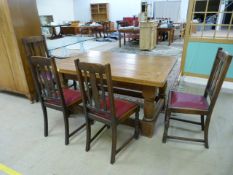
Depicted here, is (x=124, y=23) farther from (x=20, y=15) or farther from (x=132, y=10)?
(x=20, y=15)

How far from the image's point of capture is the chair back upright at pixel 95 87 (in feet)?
4.28

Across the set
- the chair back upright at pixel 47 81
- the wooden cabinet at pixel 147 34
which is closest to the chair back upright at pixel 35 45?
the chair back upright at pixel 47 81

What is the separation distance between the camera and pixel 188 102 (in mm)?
1797

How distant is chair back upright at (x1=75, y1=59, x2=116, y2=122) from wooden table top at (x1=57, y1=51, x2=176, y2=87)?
0.30 metres

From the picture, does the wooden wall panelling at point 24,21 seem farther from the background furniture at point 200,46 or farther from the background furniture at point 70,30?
the background furniture at point 70,30

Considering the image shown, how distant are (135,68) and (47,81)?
94 centimetres

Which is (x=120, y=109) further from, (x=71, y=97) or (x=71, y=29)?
(x=71, y=29)

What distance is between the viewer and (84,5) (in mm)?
11898

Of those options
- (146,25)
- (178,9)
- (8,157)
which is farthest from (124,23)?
(8,157)

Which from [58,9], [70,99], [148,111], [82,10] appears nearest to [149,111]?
[148,111]

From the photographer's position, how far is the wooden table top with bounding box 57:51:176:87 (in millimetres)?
1624

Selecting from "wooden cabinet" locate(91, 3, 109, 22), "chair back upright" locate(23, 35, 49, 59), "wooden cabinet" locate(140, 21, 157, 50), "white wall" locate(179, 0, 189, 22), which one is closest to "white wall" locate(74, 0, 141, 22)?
"wooden cabinet" locate(91, 3, 109, 22)

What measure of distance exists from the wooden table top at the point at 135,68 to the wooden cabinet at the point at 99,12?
10119 millimetres

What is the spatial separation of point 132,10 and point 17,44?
31.7ft
